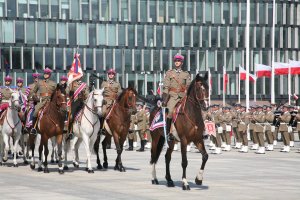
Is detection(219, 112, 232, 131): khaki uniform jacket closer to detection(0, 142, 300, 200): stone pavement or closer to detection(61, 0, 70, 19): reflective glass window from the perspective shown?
detection(0, 142, 300, 200): stone pavement

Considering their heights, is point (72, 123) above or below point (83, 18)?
below

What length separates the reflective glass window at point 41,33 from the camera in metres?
103

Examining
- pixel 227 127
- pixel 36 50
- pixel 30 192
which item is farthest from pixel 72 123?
pixel 36 50

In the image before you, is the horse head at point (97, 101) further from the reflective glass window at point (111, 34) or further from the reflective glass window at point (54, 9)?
the reflective glass window at point (111, 34)

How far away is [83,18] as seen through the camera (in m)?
105

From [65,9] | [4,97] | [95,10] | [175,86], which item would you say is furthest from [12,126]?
[95,10]

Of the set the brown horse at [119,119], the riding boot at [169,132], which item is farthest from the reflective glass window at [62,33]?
the riding boot at [169,132]

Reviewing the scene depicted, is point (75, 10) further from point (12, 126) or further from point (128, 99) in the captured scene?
point (128, 99)

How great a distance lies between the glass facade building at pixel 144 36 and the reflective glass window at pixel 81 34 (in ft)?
0.44

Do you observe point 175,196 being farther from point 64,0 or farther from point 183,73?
point 64,0

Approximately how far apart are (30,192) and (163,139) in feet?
13.9

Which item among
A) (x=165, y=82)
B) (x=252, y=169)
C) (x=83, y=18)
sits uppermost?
(x=83, y=18)

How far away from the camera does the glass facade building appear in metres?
103

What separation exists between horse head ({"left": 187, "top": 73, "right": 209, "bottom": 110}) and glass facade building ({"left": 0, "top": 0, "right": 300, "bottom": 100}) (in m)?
81.9
